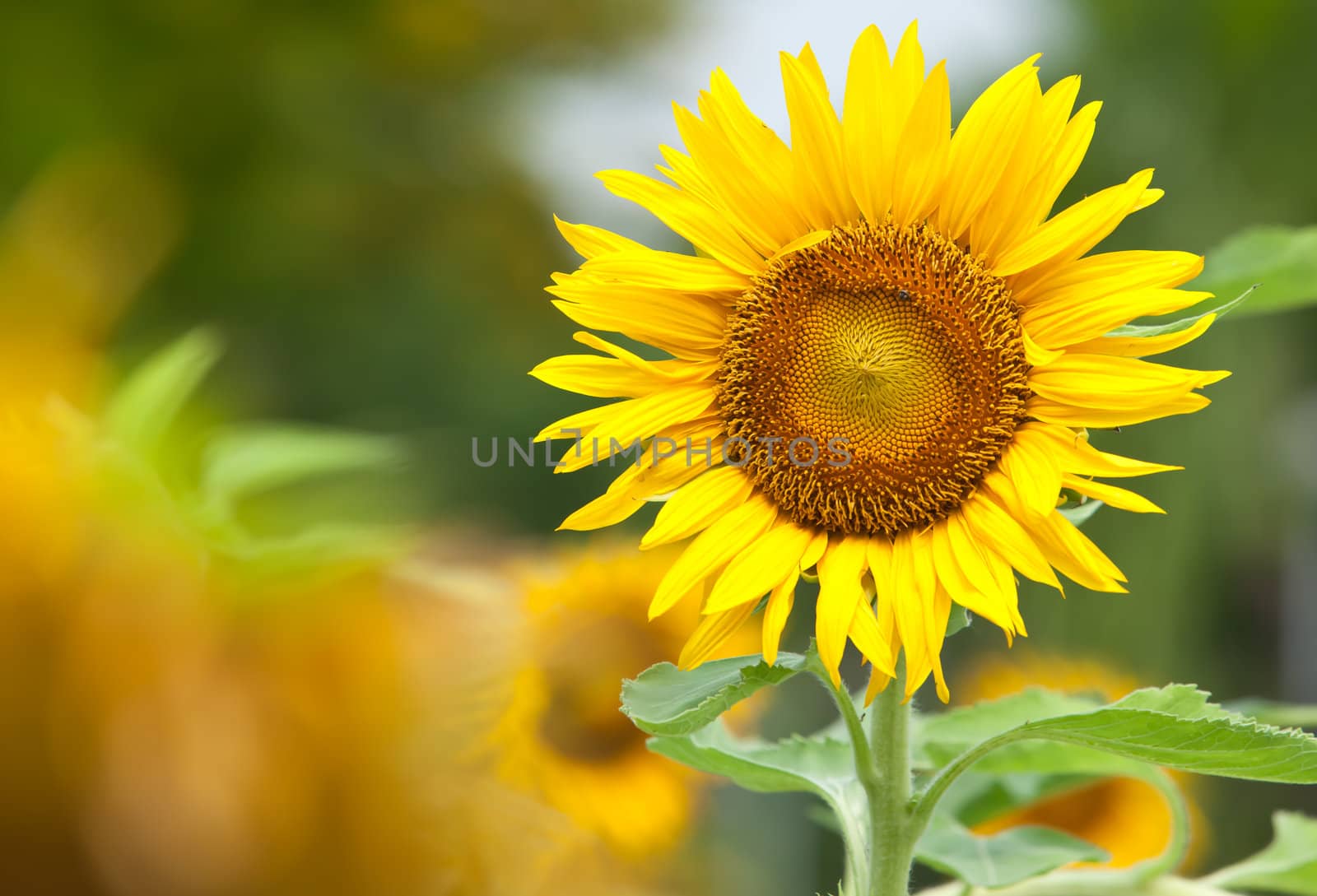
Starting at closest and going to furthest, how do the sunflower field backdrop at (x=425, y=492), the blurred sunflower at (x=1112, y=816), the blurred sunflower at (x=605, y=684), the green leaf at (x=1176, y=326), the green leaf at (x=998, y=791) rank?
the sunflower field backdrop at (x=425, y=492) → the green leaf at (x=1176, y=326) → the green leaf at (x=998, y=791) → the blurred sunflower at (x=1112, y=816) → the blurred sunflower at (x=605, y=684)

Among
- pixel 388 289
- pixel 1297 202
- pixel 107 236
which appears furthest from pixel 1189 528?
pixel 107 236

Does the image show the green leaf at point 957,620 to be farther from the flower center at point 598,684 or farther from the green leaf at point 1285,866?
the flower center at point 598,684

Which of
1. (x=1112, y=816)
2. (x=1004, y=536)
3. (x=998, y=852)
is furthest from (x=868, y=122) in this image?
(x=1112, y=816)

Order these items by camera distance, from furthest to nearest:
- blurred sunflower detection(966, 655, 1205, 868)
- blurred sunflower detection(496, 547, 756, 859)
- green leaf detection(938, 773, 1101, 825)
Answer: blurred sunflower detection(496, 547, 756, 859), blurred sunflower detection(966, 655, 1205, 868), green leaf detection(938, 773, 1101, 825)

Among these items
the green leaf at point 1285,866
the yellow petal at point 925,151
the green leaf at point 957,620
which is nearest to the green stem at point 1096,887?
the green leaf at point 1285,866

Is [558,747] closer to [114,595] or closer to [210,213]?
[114,595]

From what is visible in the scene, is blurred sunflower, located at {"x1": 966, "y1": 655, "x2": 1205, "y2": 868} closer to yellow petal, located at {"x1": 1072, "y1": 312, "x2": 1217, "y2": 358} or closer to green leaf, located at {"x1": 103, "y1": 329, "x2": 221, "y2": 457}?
yellow petal, located at {"x1": 1072, "y1": 312, "x2": 1217, "y2": 358}

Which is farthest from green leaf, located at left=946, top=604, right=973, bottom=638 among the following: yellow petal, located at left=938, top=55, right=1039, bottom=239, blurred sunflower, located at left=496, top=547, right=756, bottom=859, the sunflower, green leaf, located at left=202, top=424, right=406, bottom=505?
blurred sunflower, located at left=496, top=547, right=756, bottom=859
